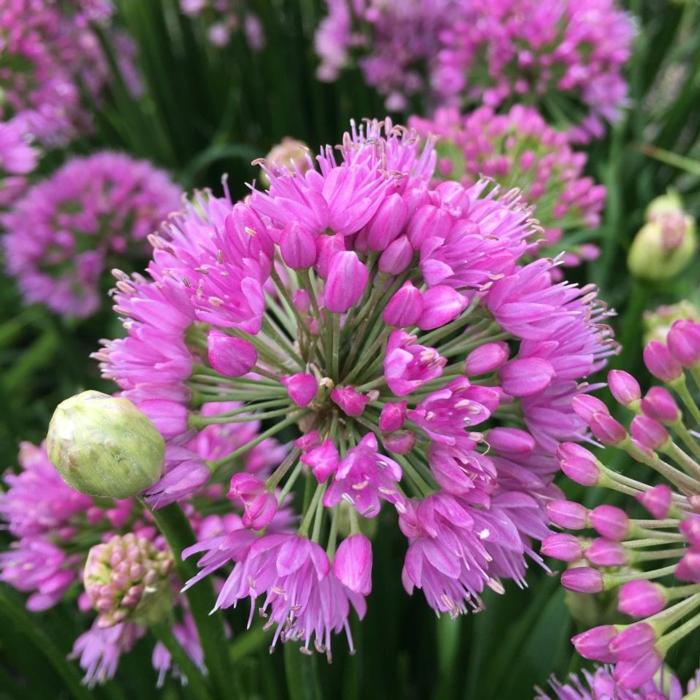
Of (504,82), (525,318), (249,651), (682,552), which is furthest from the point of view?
(504,82)

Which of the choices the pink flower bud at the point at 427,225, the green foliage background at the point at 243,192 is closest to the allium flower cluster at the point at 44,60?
the green foliage background at the point at 243,192

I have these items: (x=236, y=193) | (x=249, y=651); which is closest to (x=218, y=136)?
(x=236, y=193)

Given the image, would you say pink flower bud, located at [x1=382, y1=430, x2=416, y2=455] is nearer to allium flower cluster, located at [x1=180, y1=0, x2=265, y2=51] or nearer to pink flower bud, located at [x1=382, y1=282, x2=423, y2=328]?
pink flower bud, located at [x1=382, y1=282, x2=423, y2=328]

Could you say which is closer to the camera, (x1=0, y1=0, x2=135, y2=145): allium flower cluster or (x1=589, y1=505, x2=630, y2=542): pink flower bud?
(x1=589, y1=505, x2=630, y2=542): pink flower bud

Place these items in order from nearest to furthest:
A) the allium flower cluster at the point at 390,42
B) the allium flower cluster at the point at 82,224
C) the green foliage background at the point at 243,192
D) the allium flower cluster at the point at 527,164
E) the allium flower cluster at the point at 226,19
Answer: the green foliage background at the point at 243,192 < the allium flower cluster at the point at 527,164 < the allium flower cluster at the point at 82,224 < the allium flower cluster at the point at 390,42 < the allium flower cluster at the point at 226,19

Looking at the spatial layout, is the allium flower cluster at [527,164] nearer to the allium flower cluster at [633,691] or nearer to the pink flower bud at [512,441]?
the pink flower bud at [512,441]

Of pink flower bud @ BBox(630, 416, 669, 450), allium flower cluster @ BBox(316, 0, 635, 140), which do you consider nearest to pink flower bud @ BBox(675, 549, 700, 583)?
pink flower bud @ BBox(630, 416, 669, 450)

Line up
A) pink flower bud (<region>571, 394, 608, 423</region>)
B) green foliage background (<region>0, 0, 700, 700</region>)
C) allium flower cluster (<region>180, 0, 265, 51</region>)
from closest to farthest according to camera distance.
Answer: pink flower bud (<region>571, 394, 608, 423</region>) → green foliage background (<region>0, 0, 700, 700</region>) → allium flower cluster (<region>180, 0, 265, 51</region>)

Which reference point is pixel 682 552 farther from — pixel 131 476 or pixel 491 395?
pixel 131 476
